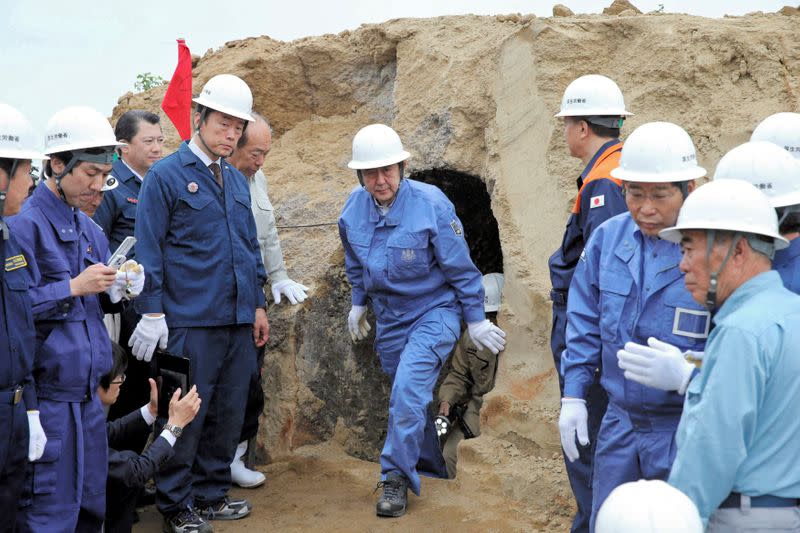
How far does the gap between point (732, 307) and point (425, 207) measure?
278cm

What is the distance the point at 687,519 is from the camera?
2242mm

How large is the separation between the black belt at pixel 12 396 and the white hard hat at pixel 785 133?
3.32 meters

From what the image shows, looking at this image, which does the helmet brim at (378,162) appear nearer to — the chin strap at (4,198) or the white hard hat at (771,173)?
the chin strap at (4,198)

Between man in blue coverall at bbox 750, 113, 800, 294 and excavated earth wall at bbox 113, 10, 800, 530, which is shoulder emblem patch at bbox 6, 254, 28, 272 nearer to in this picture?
excavated earth wall at bbox 113, 10, 800, 530

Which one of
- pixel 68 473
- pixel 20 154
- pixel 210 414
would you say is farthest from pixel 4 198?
pixel 210 414

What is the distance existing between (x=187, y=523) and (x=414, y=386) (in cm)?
139

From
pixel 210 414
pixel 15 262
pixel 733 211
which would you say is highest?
pixel 733 211

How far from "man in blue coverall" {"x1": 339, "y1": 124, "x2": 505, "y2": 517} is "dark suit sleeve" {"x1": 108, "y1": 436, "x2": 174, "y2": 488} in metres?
1.30

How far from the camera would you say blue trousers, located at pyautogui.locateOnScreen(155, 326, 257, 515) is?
5.04m

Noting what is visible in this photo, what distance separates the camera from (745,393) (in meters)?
2.68

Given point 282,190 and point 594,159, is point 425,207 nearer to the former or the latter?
point 594,159

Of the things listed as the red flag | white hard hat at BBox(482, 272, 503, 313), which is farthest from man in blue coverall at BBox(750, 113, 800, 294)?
the red flag

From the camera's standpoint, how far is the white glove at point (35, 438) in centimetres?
379

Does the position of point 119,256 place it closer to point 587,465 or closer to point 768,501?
point 587,465
